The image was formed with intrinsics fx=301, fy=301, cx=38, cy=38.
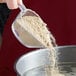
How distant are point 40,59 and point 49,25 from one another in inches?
11.4

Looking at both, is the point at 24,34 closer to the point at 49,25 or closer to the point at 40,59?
the point at 40,59

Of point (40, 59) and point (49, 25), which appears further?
point (49, 25)

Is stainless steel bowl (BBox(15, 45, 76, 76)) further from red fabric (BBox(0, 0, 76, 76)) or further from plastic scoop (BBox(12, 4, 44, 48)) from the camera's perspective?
red fabric (BBox(0, 0, 76, 76))

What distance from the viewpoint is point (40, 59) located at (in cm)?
91

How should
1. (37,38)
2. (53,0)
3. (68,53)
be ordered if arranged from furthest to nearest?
(53,0) → (68,53) → (37,38)

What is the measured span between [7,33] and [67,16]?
0.24 m

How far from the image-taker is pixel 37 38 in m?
0.86

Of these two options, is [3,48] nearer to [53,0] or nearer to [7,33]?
[7,33]

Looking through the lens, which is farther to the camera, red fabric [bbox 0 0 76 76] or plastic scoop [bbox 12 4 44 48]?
red fabric [bbox 0 0 76 76]

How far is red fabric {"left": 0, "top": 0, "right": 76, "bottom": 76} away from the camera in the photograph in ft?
3.78

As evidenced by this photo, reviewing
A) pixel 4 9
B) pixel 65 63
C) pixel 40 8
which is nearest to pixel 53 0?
pixel 40 8

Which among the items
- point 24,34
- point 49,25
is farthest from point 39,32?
point 49,25

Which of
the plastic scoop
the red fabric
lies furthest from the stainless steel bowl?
the red fabric

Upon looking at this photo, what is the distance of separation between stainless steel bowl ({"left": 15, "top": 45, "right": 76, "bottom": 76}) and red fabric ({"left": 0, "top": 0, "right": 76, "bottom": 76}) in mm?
229
